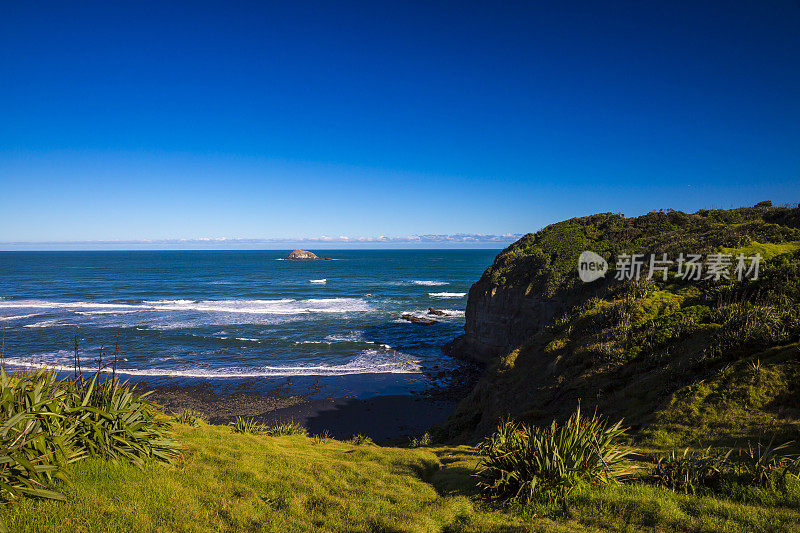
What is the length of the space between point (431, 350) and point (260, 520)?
26678 mm

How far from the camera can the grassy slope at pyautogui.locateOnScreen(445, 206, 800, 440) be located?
327 inches

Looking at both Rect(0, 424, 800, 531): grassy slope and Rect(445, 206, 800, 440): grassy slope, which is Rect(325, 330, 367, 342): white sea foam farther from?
Rect(0, 424, 800, 531): grassy slope

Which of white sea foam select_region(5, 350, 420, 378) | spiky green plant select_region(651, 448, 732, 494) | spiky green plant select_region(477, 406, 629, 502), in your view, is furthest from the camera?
white sea foam select_region(5, 350, 420, 378)

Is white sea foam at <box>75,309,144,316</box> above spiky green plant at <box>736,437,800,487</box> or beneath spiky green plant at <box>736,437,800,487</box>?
beneath

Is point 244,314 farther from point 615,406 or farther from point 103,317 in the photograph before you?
point 615,406

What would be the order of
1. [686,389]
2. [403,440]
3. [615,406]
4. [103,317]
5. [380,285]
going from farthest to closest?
[380,285] → [103,317] → [403,440] → [615,406] → [686,389]

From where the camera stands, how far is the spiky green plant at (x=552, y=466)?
6.06 m

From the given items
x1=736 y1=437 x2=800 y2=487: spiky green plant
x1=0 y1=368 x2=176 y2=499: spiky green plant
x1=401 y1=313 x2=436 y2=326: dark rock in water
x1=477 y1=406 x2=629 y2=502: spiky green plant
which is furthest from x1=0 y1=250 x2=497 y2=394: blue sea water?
x1=736 y1=437 x2=800 y2=487: spiky green plant

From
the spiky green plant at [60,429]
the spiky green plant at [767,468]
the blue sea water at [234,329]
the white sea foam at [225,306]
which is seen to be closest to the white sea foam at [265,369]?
the blue sea water at [234,329]

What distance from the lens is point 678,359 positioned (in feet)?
34.8

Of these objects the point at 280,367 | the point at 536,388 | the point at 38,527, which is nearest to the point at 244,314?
the point at 280,367

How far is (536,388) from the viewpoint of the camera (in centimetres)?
1298

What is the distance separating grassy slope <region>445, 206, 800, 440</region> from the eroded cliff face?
3.72 meters

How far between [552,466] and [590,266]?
20777 mm
